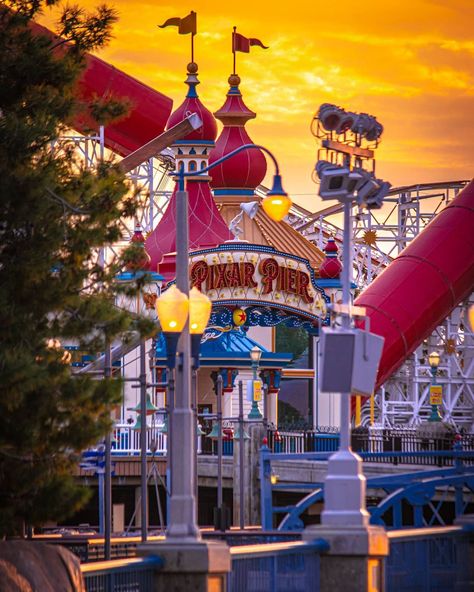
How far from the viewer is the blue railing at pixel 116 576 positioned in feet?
53.3

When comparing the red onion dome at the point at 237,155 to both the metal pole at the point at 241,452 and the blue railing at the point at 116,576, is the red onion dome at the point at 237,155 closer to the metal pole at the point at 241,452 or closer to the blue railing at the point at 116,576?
the metal pole at the point at 241,452

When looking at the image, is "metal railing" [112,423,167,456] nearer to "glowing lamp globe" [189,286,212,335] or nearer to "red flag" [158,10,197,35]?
"red flag" [158,10,197,35]

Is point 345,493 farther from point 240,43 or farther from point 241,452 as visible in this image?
point 240,43

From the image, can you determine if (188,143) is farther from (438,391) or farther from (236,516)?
(236,516)

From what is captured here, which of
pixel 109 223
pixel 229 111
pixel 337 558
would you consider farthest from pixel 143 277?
pixel 229 111

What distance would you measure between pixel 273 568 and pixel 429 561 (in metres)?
3.69

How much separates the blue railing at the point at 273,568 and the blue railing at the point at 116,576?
5.66 feet

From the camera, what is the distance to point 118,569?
16.2 m

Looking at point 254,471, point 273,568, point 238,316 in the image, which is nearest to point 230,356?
point 238,316

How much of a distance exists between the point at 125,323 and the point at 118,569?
19.7 ft

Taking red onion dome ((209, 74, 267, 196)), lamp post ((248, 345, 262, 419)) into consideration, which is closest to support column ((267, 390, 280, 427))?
lamp post ((248, 345, 262, 419))

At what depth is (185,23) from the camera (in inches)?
2314

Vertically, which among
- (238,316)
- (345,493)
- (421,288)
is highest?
(421,288)

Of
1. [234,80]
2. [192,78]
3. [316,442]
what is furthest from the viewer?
[234,80]
